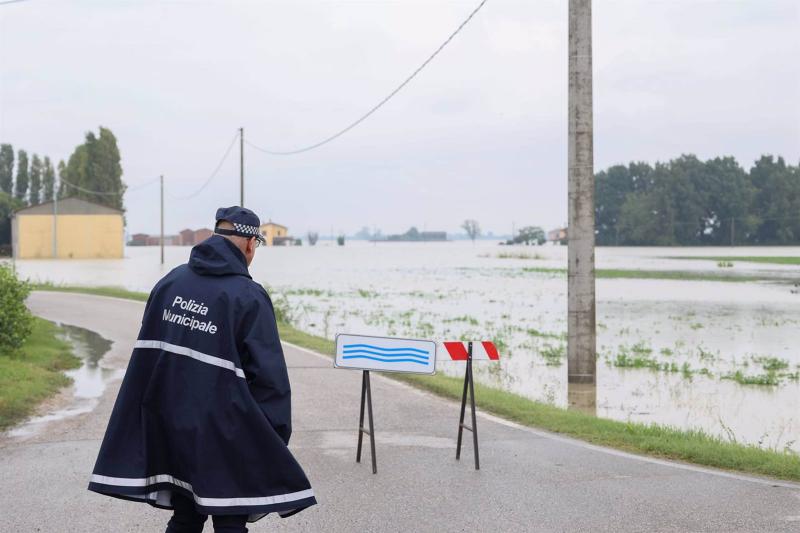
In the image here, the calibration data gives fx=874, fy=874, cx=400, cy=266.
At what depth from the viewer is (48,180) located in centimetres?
13575

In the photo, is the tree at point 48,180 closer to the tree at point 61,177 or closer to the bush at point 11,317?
the tree at point 61,177

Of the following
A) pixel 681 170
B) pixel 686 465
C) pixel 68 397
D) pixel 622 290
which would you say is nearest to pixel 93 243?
pixel 622 290

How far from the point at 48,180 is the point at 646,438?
140356 mm

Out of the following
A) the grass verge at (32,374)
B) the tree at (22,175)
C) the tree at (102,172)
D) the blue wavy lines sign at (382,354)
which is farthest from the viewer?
the tree at (22,175)

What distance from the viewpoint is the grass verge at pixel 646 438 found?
24.4 feet

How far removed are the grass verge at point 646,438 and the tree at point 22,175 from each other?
137 m

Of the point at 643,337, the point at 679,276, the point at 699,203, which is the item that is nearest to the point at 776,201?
the point at 699,203

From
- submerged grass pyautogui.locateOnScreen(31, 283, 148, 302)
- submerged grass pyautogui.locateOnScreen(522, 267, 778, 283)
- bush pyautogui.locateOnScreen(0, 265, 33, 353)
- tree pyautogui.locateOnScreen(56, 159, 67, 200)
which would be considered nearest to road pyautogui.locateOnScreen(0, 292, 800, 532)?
bush pyautogui.locateOnScreen(0, 265, 33, 353)

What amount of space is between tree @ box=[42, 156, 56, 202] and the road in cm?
13537

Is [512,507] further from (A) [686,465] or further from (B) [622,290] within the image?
(B) [622,290]

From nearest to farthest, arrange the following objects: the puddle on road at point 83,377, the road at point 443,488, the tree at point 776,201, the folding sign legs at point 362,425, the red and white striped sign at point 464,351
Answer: the road at point 443,488, the folding sign legs at point 362,425, the red and white striped sign at point 464,351, the puddle on road at point 83,377, the tree at point 776,201

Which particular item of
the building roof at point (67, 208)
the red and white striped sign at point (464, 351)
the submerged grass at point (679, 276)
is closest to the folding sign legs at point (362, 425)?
the red and white striped sign at point (464, 351)

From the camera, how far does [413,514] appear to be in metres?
6.01

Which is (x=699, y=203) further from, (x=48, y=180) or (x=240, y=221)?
(x=240, y=221)
